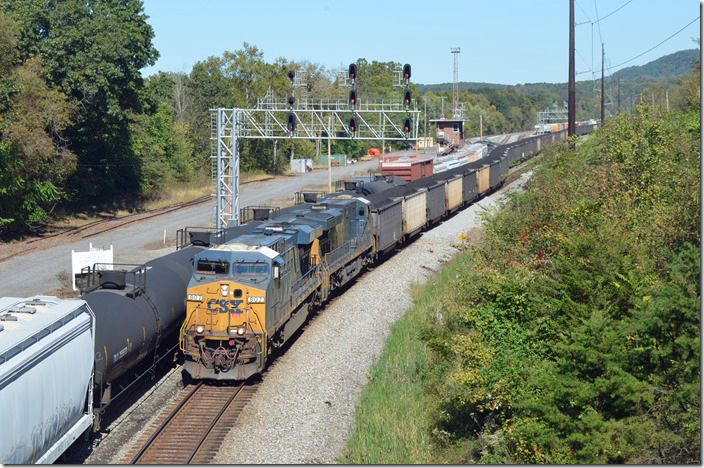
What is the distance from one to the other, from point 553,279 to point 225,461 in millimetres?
8629

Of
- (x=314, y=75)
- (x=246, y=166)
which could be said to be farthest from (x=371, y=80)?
(x=246, y=166)

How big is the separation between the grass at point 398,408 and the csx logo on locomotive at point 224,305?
4184 millimetres

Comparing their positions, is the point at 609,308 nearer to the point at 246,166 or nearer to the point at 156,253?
the point at 156,253

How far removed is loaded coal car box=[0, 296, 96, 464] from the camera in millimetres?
12531

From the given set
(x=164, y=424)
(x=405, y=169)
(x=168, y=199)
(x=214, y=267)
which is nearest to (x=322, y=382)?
(x=214, y=267)

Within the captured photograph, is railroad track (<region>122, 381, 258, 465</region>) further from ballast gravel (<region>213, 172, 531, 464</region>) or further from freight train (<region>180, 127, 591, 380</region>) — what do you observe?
freight train (<region>180, 127, 591, 380</region>)

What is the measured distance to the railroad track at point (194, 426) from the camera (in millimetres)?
16375

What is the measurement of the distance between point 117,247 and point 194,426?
28.1 m

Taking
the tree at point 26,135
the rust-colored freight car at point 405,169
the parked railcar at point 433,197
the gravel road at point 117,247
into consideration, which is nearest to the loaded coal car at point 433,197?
the parked railcar at point 433,197

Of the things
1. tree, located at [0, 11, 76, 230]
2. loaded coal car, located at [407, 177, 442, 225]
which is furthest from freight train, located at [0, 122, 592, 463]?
tree, located at [0, 11, 76, 230]

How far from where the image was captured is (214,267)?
2034cm

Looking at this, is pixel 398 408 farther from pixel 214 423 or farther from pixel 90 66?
pixel 90 66

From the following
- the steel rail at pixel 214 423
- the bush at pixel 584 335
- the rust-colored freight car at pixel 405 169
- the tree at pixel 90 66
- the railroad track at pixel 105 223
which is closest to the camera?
the bush at pixel 584 335

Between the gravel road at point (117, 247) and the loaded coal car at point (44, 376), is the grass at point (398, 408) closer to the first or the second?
the loaded coal car at point (44, 376)
